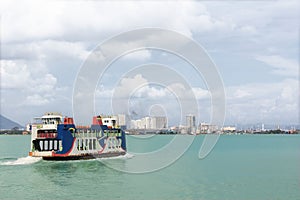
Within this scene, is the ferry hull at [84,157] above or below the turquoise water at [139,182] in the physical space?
above

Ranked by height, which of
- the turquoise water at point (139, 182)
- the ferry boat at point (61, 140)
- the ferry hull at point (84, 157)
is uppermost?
the ferry boat at point (61, 140)

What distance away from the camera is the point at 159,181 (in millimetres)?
31906

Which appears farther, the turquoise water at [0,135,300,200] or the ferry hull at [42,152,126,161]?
the ferry hull at [42,152,126,161]

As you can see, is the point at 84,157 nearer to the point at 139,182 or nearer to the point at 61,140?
the point at 61,140

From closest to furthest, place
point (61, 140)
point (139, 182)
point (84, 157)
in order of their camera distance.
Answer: point (139, 182)
point (61, 140)
point (84, 157)

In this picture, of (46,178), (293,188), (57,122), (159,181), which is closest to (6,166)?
(57,122)

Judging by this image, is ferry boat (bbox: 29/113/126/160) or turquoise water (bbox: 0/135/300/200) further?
ferry boat (bbox: 29/113/126/160)

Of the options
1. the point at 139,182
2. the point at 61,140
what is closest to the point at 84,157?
the point at 61,140

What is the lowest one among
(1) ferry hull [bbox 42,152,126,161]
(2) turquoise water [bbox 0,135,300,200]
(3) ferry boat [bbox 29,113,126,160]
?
(2) turquoise water [bbox 0,135,300,200]

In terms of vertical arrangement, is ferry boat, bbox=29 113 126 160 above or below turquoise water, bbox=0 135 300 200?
above

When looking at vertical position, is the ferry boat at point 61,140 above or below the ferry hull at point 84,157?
above

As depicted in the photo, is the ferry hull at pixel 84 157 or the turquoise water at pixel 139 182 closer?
the turquoise water at pixel 139 182

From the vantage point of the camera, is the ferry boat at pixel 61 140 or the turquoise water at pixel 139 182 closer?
the turquoise water at pixel 139 182

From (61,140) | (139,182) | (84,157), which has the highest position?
(61,140)
